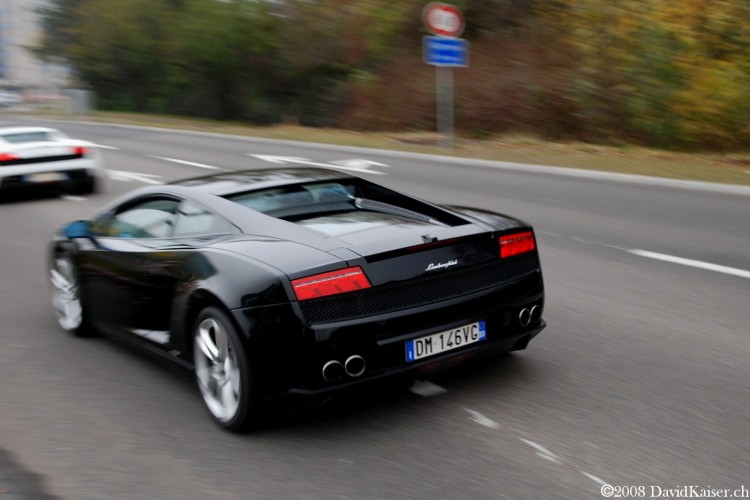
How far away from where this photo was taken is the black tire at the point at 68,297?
20.1 feet

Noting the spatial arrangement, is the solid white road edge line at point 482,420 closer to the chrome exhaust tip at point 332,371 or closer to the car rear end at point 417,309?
the car rear end at point 417,309

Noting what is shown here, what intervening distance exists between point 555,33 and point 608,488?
2594 centimetres

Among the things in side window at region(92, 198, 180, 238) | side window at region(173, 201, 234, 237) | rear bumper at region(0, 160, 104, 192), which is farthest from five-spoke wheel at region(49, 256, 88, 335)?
rear bumper at region(0, 160, 104, 192)

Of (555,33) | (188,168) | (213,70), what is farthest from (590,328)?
(213,70)

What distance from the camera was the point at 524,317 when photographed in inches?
188

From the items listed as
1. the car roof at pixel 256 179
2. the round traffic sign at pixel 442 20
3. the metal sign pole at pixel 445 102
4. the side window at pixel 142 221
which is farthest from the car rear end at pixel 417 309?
the metal sign pole at pixel 445 102

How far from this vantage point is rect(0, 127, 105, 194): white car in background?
1430 cm

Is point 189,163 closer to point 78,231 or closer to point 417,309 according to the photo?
point 78,231

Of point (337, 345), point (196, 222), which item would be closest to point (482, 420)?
point (337, 345)

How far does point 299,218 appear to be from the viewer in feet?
15.9

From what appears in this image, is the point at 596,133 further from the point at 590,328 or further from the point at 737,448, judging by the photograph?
the point at 737,448

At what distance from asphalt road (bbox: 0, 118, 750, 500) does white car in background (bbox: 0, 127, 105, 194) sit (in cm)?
692

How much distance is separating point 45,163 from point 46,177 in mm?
233

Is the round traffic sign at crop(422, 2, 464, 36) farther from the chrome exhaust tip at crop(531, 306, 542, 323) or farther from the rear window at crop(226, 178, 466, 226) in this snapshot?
the chrome exhaust tip at crop(531, 306, 542, 323)
